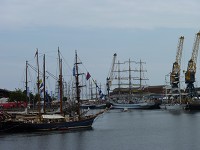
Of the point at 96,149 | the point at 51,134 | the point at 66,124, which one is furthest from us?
the point at 66,124

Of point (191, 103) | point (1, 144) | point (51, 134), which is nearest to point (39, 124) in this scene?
point (51, 134)

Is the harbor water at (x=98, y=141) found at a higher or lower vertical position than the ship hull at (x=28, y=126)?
lower

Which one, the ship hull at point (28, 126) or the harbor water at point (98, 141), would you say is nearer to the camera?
the harbor water at point (98, 141)

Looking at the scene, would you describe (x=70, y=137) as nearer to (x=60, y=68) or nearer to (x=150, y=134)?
(x=150, y=134)

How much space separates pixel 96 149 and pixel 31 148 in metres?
9.15

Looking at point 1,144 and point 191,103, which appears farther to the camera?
point 191,103

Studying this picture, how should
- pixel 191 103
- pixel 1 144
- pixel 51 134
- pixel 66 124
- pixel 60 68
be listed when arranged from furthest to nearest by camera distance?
pixel 191 103
pixel 60 68
pixel 66 124
pixel 51 134
pixel 1 144

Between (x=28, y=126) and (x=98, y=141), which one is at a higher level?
(x=28, y=126)

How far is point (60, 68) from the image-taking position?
9625 centimetres

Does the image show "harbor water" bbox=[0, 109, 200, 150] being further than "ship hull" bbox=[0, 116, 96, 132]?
No

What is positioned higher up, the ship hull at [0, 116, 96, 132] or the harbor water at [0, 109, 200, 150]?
the ship hull at [0, 116, 96, 132]

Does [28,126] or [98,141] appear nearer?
[98,141]

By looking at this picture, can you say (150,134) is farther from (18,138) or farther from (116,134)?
(18,138)

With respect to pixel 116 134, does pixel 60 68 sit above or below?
above
